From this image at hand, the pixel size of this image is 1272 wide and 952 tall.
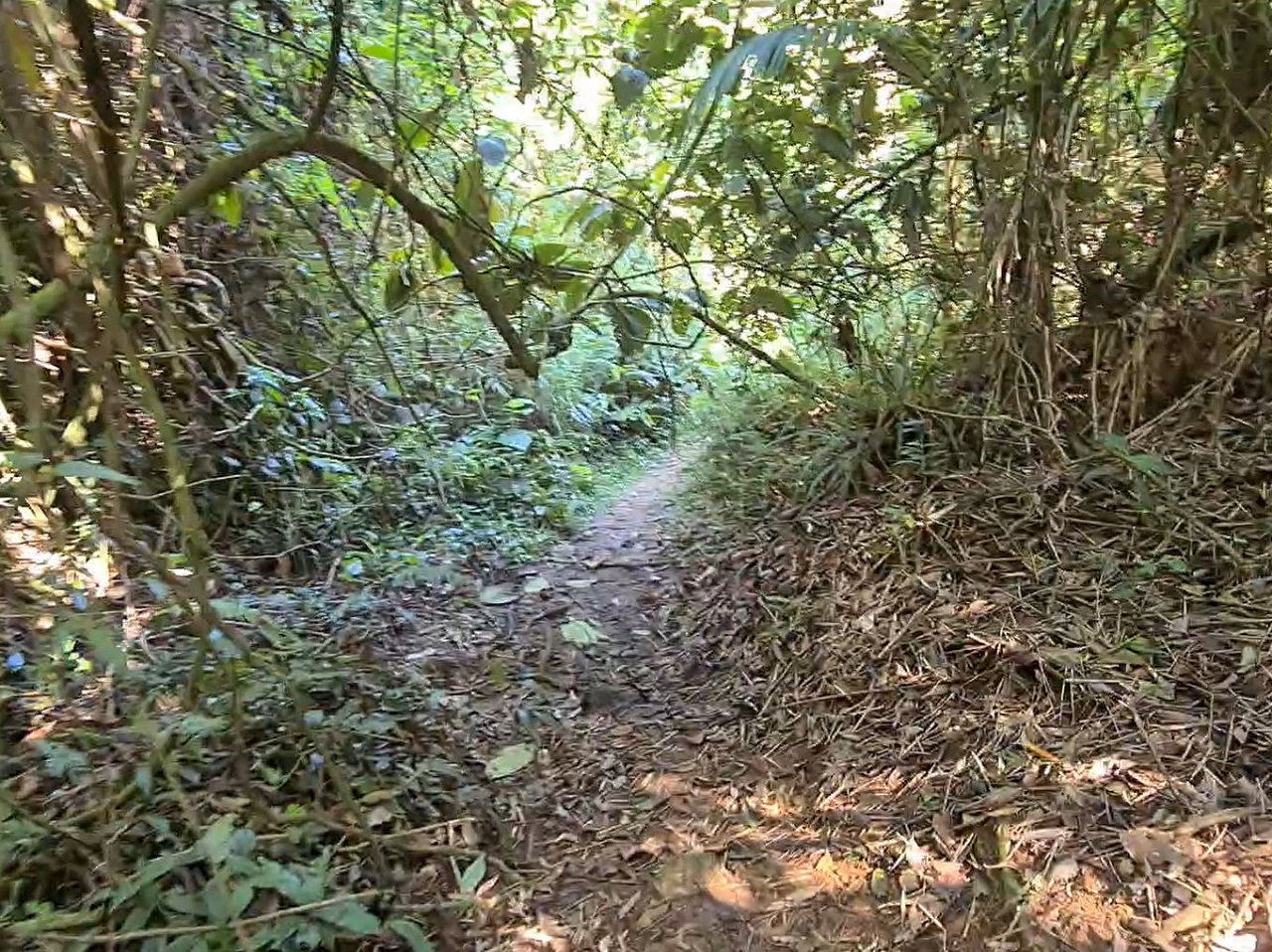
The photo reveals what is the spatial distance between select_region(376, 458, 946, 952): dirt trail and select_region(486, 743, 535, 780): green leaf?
0.03 meters

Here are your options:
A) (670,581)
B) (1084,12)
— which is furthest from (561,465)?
(1084,12)

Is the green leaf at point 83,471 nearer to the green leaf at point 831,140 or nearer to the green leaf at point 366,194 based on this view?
the green leaf at point 366,194

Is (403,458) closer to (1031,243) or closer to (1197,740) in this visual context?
(1031,243)

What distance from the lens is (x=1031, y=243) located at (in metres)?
3.23

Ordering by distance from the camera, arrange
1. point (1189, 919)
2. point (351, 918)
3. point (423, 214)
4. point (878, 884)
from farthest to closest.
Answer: point (423, 214)
point (878, 884)
point (351, 918)
point (1189, 919)

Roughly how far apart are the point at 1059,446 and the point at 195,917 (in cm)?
276

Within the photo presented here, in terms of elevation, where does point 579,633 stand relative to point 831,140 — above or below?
below

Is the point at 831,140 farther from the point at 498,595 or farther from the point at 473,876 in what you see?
the point at 473,876

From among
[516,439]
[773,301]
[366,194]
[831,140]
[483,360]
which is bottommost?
[516,439]

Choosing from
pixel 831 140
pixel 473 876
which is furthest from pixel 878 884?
pixel 831 140

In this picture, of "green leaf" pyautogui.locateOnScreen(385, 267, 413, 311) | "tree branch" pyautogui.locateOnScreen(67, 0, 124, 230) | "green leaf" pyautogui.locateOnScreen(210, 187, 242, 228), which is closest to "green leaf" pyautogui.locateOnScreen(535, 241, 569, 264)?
"green leaf" pyautogui.locateOnScreen(385, 267, 413, 311)

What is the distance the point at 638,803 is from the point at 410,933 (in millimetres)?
803

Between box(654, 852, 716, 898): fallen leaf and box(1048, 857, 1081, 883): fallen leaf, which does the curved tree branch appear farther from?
box(1048, 857, 1081, 883): fallen leaf

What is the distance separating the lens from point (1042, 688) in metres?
2.41
